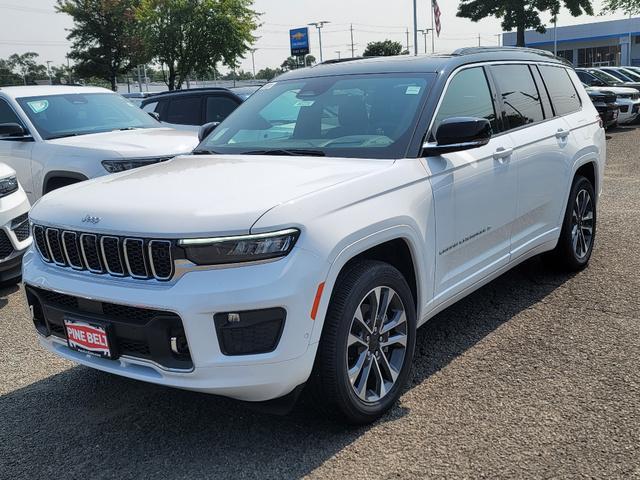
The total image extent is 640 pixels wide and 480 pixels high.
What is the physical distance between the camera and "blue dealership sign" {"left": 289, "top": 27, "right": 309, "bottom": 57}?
46844 mm

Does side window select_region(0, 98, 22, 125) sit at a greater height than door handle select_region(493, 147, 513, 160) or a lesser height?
greater

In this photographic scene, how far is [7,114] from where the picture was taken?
7711 millimetres

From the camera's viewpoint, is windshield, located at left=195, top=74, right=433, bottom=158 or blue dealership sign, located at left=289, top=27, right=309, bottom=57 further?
blue dealership sign, located at left=289, top=27, right=309, bottom=57

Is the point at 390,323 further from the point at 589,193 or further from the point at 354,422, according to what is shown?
the point at 589,193

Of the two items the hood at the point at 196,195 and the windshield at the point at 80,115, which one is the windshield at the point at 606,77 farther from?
the hood at the point at 196,195

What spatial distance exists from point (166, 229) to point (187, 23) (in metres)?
33.7

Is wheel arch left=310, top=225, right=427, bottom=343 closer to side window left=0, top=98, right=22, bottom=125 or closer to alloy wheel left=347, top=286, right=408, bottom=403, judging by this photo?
alloy wheel left=347, top=286, right=408, bottom=403

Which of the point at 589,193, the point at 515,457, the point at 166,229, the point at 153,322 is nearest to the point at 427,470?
the point at 515,457

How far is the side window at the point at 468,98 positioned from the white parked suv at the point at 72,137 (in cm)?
348

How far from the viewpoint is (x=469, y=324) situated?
183 inches

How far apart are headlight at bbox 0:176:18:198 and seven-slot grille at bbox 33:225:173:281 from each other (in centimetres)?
290

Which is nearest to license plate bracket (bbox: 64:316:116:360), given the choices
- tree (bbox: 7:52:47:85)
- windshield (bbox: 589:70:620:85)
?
windshield (bbox: 589:70:620:85)

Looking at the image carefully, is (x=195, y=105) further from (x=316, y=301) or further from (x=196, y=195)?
(x=316, y=301)

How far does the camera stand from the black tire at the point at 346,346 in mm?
3000
